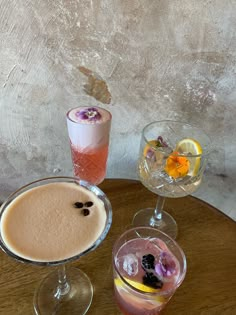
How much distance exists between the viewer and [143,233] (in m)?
0.64

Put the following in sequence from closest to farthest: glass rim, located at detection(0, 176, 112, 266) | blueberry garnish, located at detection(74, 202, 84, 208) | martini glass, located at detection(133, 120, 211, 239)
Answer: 1. glass rim, located at detection(0, 176, 112, 266)
2. blueberry garnish, located at detection(74, 202, 84, 208)
3. martini glass, located at detection(133, 120, 211, 239)

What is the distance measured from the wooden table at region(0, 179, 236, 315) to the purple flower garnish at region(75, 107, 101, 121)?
24 cm

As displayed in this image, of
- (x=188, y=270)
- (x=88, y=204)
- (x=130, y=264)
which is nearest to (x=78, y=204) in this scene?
(x=88, y=204)

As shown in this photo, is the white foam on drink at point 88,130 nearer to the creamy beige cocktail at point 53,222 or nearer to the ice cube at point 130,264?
the creamy beige cocktail at point 53,222

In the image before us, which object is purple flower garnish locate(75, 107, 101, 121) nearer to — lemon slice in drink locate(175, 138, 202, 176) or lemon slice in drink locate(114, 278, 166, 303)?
lemon slice in drink locate(175, 138, 202, 176)

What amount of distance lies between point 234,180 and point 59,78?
62 centimetres

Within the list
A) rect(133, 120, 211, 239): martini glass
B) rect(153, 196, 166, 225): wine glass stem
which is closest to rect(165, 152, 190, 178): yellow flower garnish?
rect(133, 120, 211, 239): martini glass

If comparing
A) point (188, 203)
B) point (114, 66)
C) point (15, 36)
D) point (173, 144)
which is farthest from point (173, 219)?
point (15, 36)

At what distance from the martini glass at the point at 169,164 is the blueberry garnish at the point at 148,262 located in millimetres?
189

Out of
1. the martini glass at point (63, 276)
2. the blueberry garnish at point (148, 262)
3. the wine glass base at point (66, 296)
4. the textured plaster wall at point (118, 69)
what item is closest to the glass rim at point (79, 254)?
the martini glass at point (63, 276)

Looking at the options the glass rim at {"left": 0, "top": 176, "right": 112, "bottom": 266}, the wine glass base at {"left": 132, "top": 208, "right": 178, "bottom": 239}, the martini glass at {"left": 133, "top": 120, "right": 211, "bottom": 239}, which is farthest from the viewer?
the wine glass base at {"left": 132, "top": 208, "right": 178, "bottom": 239}

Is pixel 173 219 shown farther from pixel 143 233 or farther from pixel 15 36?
pixel 15 36

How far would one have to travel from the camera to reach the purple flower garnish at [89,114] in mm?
734

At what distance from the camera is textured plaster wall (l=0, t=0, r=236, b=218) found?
2.40 ft
